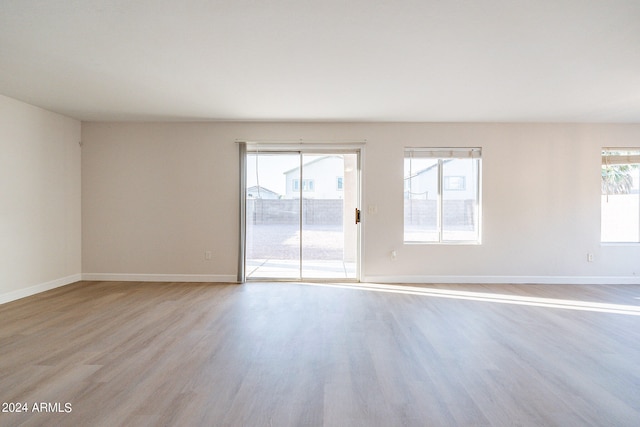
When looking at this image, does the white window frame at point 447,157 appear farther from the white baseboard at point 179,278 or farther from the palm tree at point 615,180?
the white baseboard at point 179,278

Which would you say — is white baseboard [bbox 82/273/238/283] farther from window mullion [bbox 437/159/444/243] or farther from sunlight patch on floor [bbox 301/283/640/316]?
window mullion [bbox 437/159/444/243]

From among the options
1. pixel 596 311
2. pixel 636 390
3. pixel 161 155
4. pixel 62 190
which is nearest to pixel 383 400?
pixel 636 390

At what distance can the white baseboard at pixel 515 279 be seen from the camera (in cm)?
524

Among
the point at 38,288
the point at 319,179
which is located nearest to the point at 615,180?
the point at 319,179

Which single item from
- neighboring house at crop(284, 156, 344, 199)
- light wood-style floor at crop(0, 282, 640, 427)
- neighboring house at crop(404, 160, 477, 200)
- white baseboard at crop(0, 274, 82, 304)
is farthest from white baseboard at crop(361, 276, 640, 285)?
white baseboard at crop(0, 274, 82, 304)

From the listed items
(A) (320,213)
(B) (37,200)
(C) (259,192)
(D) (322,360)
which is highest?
(C) (259,192)

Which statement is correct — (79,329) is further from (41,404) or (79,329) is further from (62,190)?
(62,190)

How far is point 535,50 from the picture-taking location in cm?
281

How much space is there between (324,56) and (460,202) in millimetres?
3562

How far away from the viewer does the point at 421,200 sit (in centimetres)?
543

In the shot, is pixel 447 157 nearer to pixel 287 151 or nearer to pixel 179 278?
pixel 287 151

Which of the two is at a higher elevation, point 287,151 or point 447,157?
point 287,151

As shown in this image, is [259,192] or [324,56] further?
[259,192]

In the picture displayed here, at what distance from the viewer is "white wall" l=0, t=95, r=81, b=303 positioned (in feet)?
13.9
